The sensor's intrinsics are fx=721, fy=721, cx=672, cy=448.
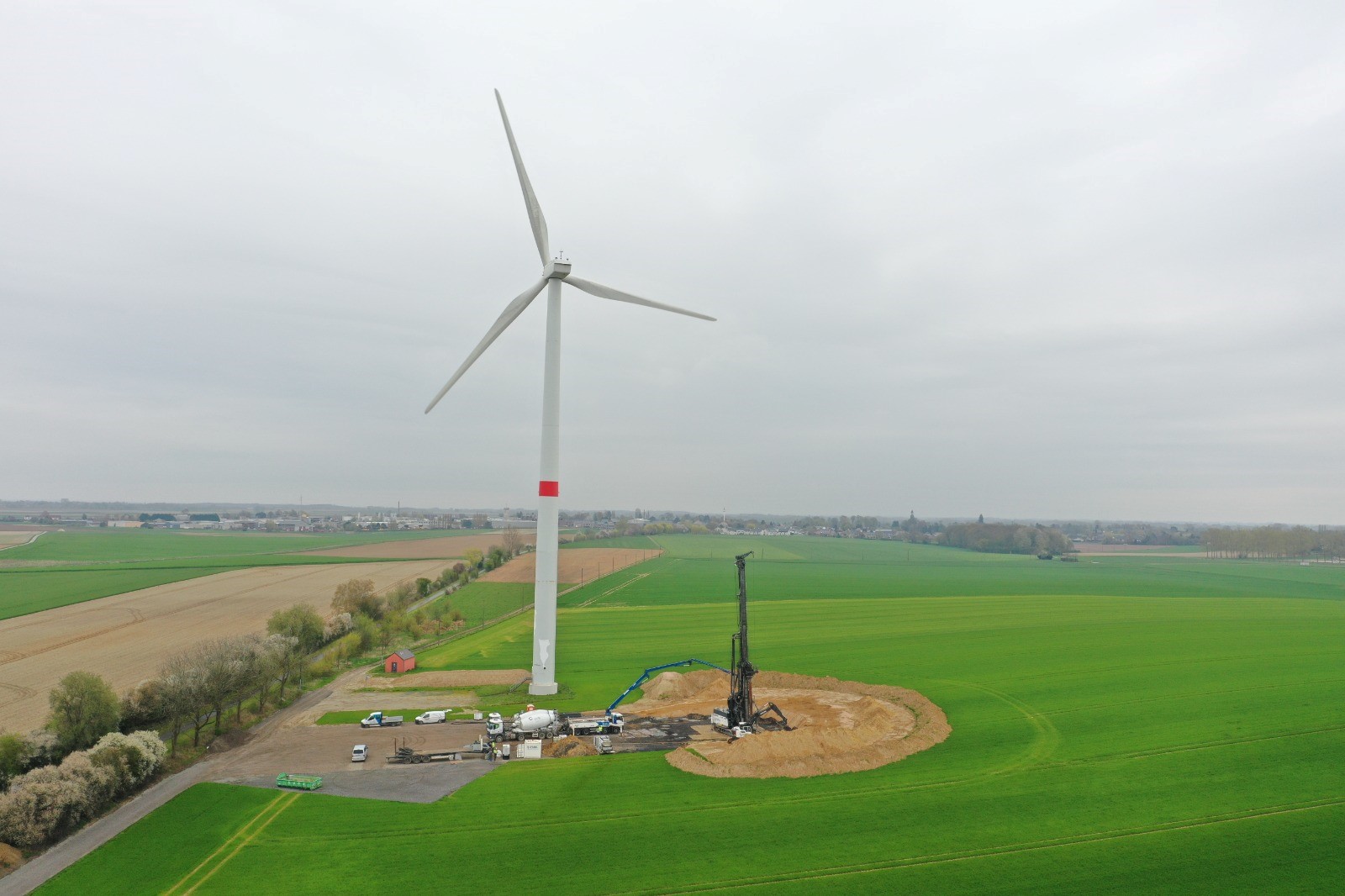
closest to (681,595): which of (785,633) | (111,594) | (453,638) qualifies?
(785,633)

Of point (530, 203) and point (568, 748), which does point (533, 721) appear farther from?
point (530, 203)

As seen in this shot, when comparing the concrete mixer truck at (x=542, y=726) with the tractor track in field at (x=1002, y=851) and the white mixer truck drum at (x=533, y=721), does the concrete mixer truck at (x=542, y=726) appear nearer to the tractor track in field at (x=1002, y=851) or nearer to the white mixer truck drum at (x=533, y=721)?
the white mixer truck drum at (x=533, y=721)

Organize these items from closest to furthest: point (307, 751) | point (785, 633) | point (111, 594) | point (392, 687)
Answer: point (307, 751), point (392, 687), point (785, 633), point (111, 594)

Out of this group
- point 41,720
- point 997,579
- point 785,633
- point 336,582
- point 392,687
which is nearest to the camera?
point 41,720

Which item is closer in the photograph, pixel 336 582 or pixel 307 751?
pixel 307 751

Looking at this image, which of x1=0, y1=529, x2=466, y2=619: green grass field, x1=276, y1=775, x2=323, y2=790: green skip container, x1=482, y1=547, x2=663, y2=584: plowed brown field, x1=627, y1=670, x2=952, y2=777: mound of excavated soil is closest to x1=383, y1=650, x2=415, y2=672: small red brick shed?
x1=627, y1=670, x2=952, y2=777: mound of excavated soil

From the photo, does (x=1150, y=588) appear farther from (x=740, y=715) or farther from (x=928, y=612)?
(x=740, y=715)

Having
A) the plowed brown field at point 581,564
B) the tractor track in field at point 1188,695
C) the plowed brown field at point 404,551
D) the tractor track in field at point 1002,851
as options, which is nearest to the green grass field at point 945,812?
the tractor track in field at point 1002,851
